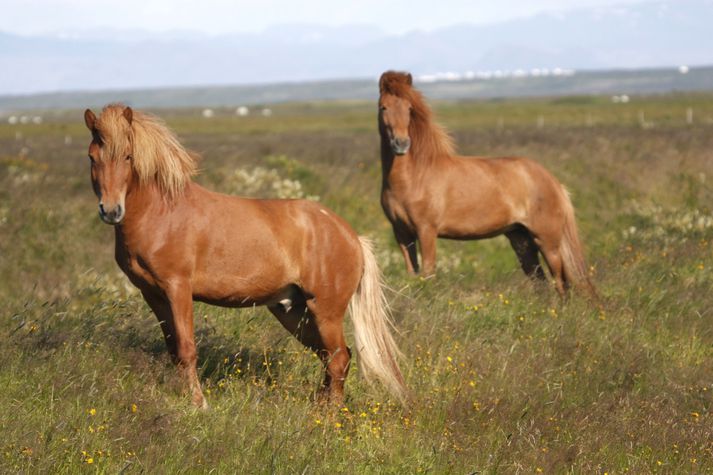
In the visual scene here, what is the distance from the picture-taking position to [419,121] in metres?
11.3

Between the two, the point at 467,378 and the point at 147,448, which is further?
the point at 467,378

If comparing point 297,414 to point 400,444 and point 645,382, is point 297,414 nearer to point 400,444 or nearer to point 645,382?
point 400,444

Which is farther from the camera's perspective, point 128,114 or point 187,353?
point 187,353

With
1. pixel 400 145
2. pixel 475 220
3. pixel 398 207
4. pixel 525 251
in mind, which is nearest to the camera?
pixel 400 145

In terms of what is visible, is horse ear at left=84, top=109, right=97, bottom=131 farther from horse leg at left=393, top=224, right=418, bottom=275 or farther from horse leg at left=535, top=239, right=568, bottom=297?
horse leg at left=535, top=239, right=568, bottom=297

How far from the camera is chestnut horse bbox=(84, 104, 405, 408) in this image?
626cm

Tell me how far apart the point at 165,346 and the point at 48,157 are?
74.2 ft

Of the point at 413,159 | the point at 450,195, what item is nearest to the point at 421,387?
the point at 450,195

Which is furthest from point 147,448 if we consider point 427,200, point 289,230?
point 427,200

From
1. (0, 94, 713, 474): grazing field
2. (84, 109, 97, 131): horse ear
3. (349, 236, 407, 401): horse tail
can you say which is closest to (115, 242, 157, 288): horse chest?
(0, 94, 713, 474): grazing field

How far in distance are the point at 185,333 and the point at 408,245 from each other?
17.9 ft

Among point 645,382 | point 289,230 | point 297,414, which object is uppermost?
point 289,230

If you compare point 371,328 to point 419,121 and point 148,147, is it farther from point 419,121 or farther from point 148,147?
point 419,121

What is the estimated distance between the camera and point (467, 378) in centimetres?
720
